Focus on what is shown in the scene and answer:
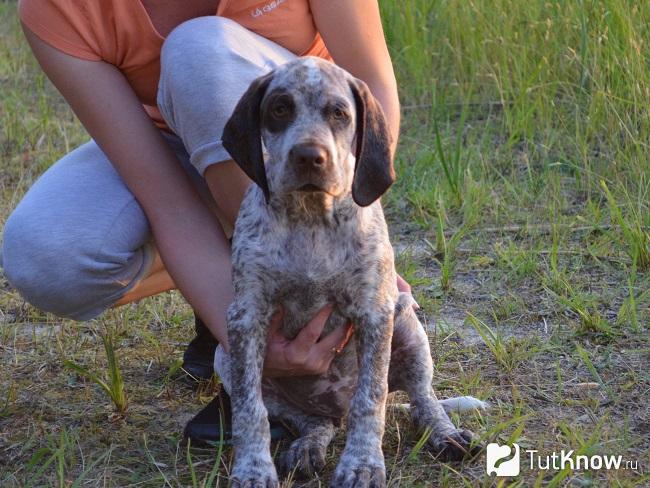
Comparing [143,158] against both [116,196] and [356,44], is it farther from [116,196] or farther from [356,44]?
[356,44]

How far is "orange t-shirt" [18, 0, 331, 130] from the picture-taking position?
3.26 m

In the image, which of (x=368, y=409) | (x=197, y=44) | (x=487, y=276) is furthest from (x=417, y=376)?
(x=487, y=276)

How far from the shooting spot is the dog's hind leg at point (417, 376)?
3.11 meters

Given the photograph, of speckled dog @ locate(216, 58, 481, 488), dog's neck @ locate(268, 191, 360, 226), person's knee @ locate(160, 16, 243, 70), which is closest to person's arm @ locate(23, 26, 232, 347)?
person's knee @ locate(160, 16, 243, 70)

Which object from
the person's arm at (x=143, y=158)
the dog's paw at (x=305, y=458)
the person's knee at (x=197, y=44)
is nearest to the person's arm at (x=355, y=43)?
the person's knee at (x=197, y=44)

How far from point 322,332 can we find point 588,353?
3.74 ft

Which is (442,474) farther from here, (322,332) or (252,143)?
(252,143)

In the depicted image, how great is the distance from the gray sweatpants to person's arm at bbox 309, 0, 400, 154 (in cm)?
15

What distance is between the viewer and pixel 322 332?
9.91 ft

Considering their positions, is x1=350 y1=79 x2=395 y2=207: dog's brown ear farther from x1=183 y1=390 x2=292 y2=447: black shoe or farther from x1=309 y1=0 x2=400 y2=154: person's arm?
x1=183 y1=390 x2=292 y2=447: black shoe

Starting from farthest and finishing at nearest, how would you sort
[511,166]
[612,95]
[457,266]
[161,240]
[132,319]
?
[511,166]
[612,95]
[457,266]
[132,319]
[161,240]

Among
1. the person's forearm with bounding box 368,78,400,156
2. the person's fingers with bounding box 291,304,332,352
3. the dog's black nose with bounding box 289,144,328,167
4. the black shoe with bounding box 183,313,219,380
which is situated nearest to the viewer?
the dog's black nose with bounding box 289,144,328,167

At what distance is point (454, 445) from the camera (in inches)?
120

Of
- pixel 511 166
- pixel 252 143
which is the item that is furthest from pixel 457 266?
pixel 252 143
